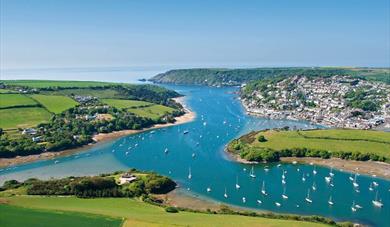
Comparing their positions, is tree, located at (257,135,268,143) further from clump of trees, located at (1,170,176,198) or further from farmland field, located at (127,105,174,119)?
farmland field, located at (127,105,174,119)

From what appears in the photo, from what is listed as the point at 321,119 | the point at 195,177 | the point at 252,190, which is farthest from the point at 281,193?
the point at 321,119

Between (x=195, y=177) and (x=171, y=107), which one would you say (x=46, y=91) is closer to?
→ (x=171, y=107)

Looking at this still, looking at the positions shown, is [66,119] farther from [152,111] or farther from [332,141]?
[332,141]

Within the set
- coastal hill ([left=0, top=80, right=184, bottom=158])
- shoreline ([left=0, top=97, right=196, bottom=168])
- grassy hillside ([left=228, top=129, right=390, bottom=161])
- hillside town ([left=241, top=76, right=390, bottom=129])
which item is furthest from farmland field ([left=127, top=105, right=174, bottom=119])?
grassy hillside ([left=228, top=129, right=390, bottom=161])

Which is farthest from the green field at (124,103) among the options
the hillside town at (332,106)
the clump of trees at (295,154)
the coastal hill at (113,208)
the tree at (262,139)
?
the coastal hill at (113,208)

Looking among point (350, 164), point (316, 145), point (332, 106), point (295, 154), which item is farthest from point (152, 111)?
point (350, 164)

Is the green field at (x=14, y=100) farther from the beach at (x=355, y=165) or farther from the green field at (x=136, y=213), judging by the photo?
the beach at (x=355, y=165)
